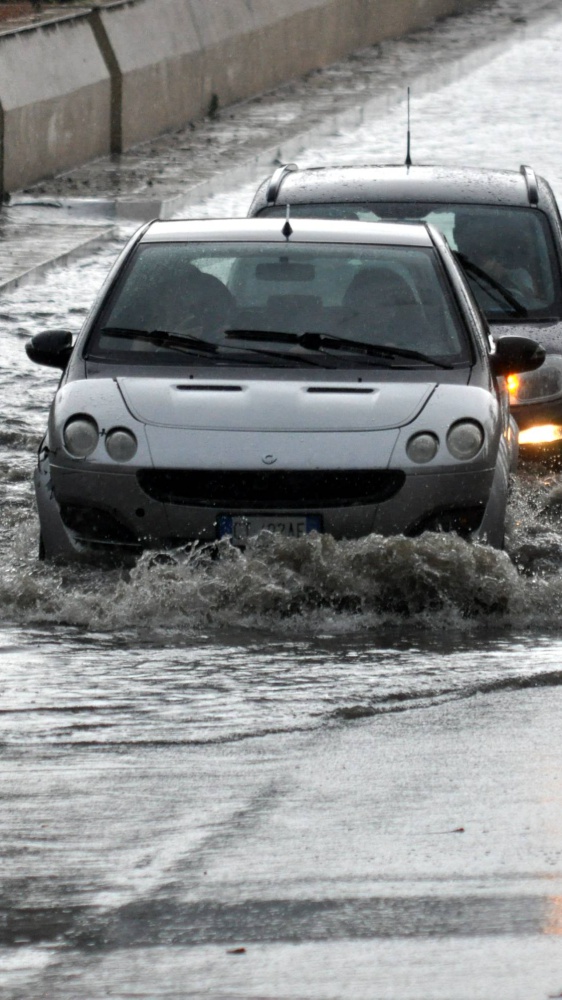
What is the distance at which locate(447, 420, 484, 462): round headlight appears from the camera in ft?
24.0

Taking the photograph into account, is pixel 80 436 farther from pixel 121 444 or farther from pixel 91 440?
pixel 121 444

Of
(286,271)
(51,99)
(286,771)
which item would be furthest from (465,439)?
(51,99)

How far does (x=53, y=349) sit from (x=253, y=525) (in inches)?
57.5

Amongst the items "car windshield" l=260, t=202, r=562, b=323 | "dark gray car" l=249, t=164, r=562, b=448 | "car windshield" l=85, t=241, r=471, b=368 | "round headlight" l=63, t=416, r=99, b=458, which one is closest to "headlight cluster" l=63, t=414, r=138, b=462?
"round headlight" l=63, t=416, r=99, b=458

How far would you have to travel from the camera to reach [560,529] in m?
8.91

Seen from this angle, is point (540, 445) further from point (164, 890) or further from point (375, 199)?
point (164, 890)

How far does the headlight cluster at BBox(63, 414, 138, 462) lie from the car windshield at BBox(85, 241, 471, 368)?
19.7 inches

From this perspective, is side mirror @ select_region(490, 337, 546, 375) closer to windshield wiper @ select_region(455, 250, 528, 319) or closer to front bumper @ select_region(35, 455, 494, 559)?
front bumper @ select_region(35, 455, 494, 559)

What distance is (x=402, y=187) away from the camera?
11.2 metres

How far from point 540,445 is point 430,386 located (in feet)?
8.59

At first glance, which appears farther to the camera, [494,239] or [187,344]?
[494,239]

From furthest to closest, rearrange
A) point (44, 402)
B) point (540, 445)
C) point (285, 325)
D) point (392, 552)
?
point (44, 402) → point (540, 445) → point (285, 325) → point (392, 552)

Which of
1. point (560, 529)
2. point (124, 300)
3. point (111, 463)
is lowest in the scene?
point (560, 529)

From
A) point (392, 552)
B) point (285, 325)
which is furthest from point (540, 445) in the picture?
point (392, 552)
